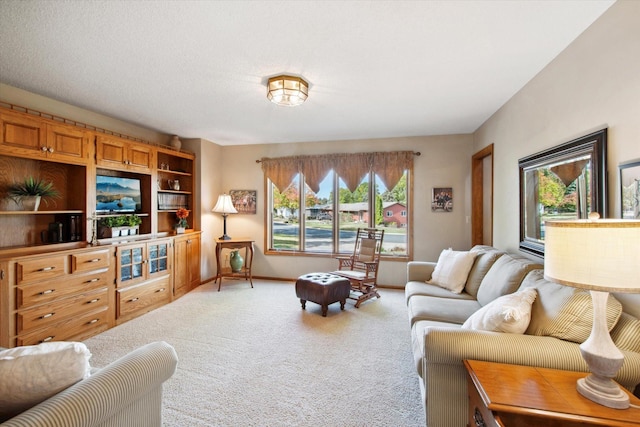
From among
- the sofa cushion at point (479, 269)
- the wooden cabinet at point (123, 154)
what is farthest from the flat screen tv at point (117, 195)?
the sofa cushion at point (479, 269)

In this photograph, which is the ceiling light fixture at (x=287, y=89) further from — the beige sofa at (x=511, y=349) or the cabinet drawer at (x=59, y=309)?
the cabinet drawer at (x=59, y=309)

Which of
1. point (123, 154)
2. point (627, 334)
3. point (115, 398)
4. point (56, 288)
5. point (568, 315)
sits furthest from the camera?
point (123, 154)

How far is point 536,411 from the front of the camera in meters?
1.12

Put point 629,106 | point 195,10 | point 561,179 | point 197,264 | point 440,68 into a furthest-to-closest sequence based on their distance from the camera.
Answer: point 197,264 → point 440,68 → point 561,179 → point 195,10 → point 629,106

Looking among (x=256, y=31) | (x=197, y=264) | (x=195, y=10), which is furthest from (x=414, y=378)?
(x=197, y=264)

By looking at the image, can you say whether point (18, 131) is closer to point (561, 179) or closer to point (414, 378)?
point (414, 378)

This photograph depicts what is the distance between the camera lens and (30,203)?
288 centimetres

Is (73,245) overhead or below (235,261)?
overhead

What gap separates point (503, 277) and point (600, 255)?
1469 millimetres

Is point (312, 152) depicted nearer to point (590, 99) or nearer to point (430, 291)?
point (430, 291)

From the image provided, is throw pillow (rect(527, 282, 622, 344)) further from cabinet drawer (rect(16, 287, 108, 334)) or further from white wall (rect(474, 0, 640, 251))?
cabinet drawer (rect(16, 287, 108, 334))

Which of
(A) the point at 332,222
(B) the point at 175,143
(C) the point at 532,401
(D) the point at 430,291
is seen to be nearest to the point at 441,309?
(D) the point at 430,291

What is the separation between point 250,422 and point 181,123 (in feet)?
12.7

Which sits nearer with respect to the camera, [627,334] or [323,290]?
[627,334]
